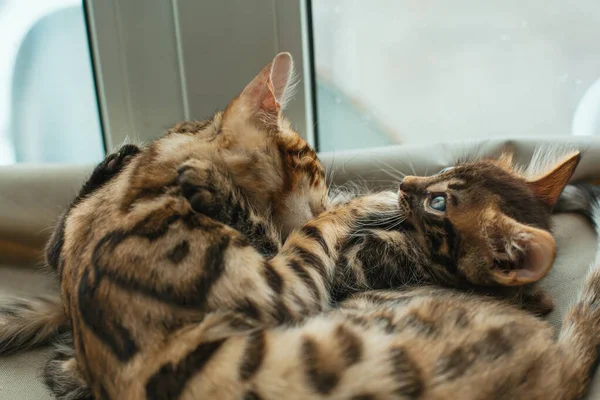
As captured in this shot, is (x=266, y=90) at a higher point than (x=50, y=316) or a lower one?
higher

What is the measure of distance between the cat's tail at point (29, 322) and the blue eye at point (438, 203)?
0.95 metres

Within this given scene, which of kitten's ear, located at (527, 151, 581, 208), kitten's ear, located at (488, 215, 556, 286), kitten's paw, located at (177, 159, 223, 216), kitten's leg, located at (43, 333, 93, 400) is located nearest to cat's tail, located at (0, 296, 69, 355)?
kitten's leg, located at (43, 333, 93, 400)

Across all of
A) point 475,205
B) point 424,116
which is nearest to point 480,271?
point 475,205

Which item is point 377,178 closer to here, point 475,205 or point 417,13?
point 475,205

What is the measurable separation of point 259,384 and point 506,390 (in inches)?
15.8

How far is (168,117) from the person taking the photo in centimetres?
192

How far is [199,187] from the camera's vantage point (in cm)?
114

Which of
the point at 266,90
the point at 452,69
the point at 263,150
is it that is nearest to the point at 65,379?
the point at 263,150

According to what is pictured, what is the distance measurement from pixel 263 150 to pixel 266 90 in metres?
0.15

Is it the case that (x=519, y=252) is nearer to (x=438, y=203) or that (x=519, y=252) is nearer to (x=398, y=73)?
(x=438, y=203)

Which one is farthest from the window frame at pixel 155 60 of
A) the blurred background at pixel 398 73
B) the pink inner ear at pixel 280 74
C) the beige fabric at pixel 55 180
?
the pink inner ear at pixel 280 74

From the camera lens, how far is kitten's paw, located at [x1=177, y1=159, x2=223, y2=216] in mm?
1124

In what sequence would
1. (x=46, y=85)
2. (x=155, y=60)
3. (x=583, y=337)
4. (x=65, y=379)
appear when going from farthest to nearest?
(x=46, y=85) → (x=155, y=60) → (x=65, y=379) → (x=583, y=337)

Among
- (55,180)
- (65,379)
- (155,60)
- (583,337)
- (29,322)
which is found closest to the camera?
(583,337)
